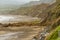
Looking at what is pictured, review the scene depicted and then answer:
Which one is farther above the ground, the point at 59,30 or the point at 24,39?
the point at 24,39

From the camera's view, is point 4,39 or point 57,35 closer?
point 57,35

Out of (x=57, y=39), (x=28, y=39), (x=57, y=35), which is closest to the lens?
(x=57, y=39)

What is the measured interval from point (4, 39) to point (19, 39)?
6.53ft

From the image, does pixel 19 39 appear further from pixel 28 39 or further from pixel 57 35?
pixel 57 35

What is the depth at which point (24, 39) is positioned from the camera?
104 ft

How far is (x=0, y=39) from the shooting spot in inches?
1259

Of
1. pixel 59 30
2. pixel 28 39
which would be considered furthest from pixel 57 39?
pixel 28 39

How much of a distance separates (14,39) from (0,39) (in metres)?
1.91

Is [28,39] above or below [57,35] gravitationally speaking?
above

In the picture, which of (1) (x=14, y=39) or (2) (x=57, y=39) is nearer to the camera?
(2) (x=57, y=39)

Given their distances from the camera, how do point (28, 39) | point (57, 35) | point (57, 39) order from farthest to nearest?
point (28, 39) < point (57, 35) < point (57, 39)

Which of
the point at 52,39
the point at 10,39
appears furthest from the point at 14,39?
the point at 52,39

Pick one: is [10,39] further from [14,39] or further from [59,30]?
[59,30]

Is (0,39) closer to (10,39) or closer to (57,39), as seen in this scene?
(10,39)
